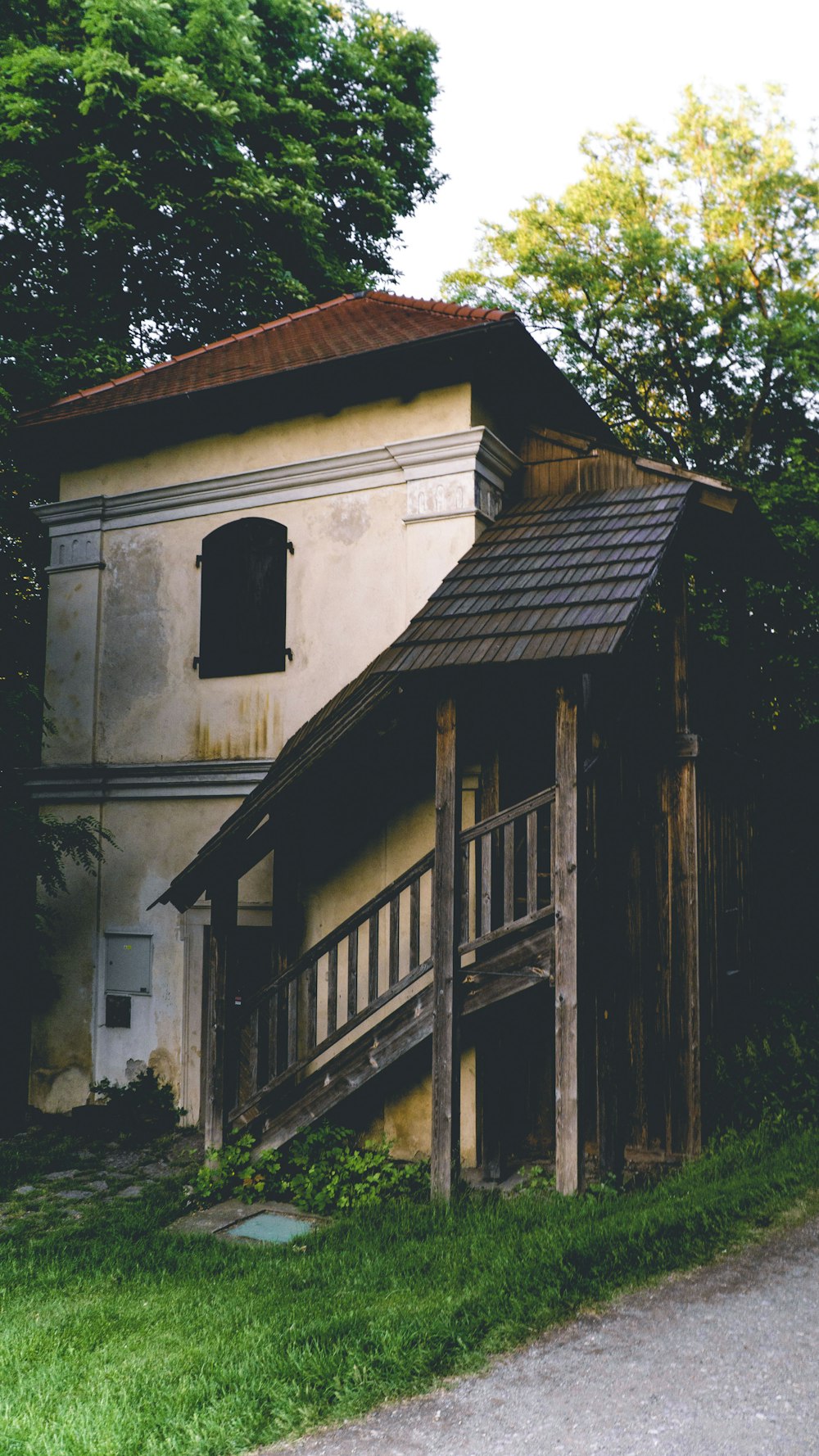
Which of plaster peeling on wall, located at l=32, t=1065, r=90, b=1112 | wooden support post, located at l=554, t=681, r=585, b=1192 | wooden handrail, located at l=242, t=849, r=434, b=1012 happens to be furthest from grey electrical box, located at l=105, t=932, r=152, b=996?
wooden support post, located at l=554, t=681, r=585, b=1192

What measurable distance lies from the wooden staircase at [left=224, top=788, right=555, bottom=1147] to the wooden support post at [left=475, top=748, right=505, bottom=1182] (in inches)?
12.7

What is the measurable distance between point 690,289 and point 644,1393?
15861 mm

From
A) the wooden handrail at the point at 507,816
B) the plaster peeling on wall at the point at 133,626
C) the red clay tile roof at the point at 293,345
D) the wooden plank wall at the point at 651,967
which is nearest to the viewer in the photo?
the wooden handrail at the point at 507,816

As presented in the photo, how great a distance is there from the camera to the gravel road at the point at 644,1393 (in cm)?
374

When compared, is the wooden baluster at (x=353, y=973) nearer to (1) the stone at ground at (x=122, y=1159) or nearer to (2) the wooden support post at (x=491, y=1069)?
(2) the wooden support post at (x=491, y=1069)

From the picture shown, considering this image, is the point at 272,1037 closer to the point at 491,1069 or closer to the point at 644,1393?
the point at 491,1069

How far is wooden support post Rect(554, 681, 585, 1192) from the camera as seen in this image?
6.58 meters

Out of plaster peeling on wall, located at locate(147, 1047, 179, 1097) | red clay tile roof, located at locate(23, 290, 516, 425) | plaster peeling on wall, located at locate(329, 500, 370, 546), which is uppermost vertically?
red clay tile roof, located at locate(23, 290, 516, 425)

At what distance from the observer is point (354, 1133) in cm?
829

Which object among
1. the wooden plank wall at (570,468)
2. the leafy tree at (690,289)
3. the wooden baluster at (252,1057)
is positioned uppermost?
the leafy tree at (690,289)

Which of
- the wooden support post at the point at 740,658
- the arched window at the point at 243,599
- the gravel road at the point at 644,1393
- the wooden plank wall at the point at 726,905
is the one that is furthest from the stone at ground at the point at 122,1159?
the wooden support post at the point at 740,658

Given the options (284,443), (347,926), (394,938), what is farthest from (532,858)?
(284,443)

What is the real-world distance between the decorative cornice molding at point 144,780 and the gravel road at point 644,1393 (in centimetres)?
568

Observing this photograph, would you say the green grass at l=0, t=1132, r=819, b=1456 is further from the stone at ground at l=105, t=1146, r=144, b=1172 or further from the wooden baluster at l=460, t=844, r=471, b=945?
the wooden baluster at l=460, t=844, r=471, b=945
